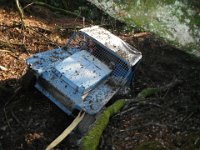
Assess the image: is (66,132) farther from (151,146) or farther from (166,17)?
(166,17)

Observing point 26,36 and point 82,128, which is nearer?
point 82,128

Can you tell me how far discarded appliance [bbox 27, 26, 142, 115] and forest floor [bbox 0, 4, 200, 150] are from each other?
0.45m

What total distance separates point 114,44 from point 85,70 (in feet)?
3.04

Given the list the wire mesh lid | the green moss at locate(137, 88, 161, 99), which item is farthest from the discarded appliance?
the green moss at locate(137, 88, 161, 99)

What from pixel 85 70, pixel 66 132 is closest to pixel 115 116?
pixel 85 70

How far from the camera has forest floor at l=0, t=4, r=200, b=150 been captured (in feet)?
21.0

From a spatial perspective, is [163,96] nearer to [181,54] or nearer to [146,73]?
[146,73]

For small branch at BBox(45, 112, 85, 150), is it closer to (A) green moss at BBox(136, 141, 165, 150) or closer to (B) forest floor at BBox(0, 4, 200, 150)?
(B) forest floor at BBox(0, 4, 200, 150)

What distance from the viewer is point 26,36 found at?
909cm

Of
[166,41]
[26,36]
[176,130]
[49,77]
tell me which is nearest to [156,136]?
[176,130]

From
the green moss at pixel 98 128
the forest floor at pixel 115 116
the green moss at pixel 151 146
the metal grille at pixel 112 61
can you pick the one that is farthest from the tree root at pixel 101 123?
the green moss at pixel 151 146

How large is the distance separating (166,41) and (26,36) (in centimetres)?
440

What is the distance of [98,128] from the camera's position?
20.7 ft

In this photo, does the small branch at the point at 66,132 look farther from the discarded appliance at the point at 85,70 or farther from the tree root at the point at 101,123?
the tree root at the point at 101,123
